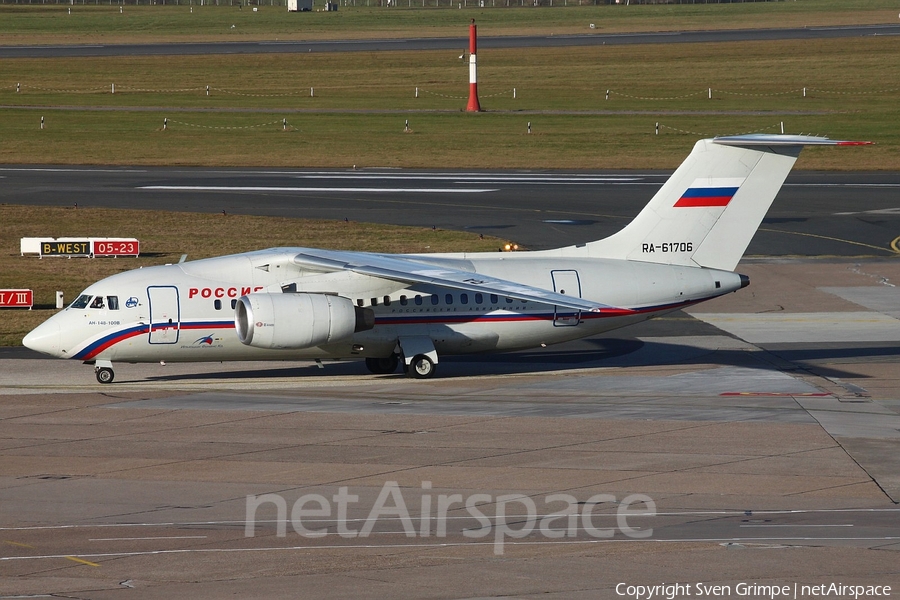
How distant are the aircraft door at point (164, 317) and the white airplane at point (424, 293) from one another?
0.03 m

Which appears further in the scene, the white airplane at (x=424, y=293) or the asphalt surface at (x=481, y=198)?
the asphalt surface at (x=481, y=198)

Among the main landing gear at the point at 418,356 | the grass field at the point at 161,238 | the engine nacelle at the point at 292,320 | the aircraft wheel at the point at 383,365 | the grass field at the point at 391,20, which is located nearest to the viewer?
the engine nacelle at the point at 292,320

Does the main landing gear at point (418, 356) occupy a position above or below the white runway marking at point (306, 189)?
below

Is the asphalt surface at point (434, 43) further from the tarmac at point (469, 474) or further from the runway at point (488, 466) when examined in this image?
the tarmac at point (469, 474)

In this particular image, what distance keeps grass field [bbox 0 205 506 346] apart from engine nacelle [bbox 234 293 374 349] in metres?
12.3

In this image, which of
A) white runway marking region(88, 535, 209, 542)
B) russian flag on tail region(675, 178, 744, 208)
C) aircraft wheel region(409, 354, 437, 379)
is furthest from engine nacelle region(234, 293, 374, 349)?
white runway marking region(88, 535, 209, 542)

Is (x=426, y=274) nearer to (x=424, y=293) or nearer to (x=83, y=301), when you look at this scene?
(x=424, y=293)

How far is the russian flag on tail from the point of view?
30984 mm

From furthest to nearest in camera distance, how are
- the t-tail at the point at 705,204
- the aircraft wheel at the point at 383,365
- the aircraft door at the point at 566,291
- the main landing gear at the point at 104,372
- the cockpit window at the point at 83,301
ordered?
the t-tail at the point at 705,204 → the aircraft wheel at the point at 383,365 → the aircraft door at the point at 566,291 → the main landing gear at the point at 104,372 → the cockpit window at the point at 83,301

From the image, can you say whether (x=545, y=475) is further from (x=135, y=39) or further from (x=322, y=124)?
(x=135, y=39)

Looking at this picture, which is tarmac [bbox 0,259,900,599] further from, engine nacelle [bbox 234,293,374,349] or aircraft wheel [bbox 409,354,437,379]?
engine nacelle [bbox 234,293,374,349]

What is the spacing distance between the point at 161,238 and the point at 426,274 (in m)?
23.9

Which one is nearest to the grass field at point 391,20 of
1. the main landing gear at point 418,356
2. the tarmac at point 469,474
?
the tarmac at point 469,474

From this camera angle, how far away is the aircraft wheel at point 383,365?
3083 cm
